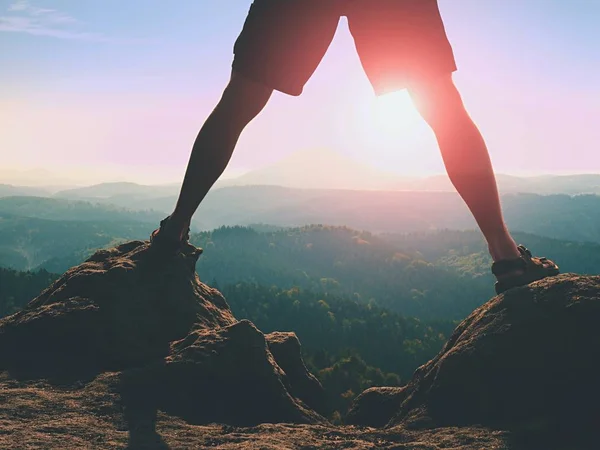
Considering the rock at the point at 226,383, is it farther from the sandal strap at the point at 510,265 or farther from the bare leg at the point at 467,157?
the bare leg at the point at 467,157

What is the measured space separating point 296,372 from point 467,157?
7.55 ft

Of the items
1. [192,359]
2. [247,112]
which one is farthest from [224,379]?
[247,112]

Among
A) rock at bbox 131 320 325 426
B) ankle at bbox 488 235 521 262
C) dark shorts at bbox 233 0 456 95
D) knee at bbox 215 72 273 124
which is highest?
dark shorts at bbox 233 0 456 95

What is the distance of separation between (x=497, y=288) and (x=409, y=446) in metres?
1.65

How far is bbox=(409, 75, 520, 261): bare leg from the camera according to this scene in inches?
147

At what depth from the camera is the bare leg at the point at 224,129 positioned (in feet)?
12.8

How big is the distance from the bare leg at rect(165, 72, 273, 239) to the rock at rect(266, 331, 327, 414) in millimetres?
1593

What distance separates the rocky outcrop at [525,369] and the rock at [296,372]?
0.99 metres

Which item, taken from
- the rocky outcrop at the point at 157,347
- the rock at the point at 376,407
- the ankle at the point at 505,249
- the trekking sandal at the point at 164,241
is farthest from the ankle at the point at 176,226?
the ankle at the point at 505,249

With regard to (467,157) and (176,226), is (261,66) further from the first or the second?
(467,157)

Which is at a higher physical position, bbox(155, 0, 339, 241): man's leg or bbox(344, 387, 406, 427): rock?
bbox(155, 0, 339, 241): man's leg

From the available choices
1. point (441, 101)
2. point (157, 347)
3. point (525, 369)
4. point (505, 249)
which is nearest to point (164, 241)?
point (157, 347)

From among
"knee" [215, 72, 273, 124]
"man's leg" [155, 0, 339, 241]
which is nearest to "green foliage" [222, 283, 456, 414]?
"man's leg" [155, 0, 339, 241]

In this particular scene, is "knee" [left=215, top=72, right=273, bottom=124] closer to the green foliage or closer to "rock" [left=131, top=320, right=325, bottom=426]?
"rock" [left=131, top=320, right=325, bottom=426]
